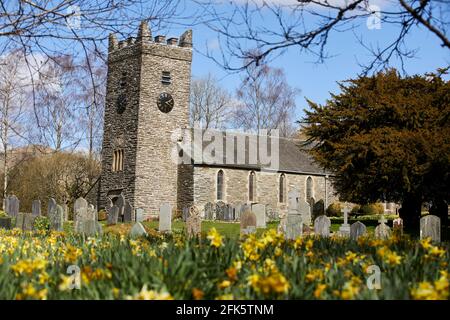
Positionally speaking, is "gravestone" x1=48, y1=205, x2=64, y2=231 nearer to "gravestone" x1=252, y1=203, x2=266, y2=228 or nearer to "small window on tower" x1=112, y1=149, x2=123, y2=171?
"gravestone" x1=252, y1=203, x2=266, y2=228

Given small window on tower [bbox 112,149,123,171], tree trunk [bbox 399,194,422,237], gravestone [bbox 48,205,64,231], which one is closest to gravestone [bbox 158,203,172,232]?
gravestone [bbox 48,205,64,231]

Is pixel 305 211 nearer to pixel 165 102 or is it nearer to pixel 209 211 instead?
pixel 209 211

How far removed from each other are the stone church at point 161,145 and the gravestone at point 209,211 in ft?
1.63

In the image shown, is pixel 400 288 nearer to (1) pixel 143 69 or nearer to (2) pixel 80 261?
(2) pixel 80 261

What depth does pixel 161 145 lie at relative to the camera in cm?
3612

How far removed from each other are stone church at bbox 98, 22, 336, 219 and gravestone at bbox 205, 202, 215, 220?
50 cm

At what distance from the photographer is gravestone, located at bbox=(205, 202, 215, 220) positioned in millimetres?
34625

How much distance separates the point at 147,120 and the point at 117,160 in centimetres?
339

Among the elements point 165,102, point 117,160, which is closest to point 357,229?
point 165,102

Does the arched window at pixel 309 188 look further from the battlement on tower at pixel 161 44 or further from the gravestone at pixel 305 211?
the gravestone at pixel 305 211

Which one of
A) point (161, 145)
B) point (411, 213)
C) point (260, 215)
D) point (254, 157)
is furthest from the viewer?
point (254, 157)

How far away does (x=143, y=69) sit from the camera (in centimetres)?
3578

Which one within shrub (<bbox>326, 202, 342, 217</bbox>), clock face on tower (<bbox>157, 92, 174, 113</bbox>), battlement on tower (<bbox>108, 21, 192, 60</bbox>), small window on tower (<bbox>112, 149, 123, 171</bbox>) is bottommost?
shrub (<bbox>326, 202, 342, 217</bbox>)
